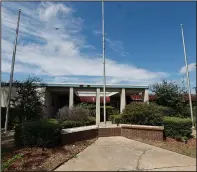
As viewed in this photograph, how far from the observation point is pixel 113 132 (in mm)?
11461

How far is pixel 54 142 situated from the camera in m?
8.69

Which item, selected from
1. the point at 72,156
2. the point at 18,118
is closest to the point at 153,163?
the point at 72,156

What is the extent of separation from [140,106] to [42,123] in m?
5.75

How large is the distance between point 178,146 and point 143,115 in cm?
315

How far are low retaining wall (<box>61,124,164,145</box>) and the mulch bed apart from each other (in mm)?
527

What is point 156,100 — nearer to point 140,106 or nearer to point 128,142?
point 140,106

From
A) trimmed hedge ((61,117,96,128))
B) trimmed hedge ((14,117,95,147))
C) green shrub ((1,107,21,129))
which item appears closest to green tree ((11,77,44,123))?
green shrub ((1,107,21,129))

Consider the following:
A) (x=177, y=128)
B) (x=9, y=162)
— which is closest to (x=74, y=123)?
(x=177, y=128)

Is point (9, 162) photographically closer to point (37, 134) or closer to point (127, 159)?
point (37, 134)

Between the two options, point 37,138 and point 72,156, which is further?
point 37,138

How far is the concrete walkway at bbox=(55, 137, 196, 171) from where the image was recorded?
6.23 meters

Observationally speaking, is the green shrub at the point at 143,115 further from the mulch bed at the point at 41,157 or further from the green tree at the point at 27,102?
the green tree at the point at 27,102

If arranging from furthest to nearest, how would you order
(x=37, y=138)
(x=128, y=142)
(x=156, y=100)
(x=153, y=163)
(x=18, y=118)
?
(x=156, y=100)
(x=18, y=118)
(x=128, y=142)
(x=37, y=138)
(x=153, y=163)

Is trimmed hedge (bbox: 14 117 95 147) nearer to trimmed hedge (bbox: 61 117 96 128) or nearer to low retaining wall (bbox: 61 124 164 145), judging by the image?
low retaining wall (bbox: 61 124 164 145)
